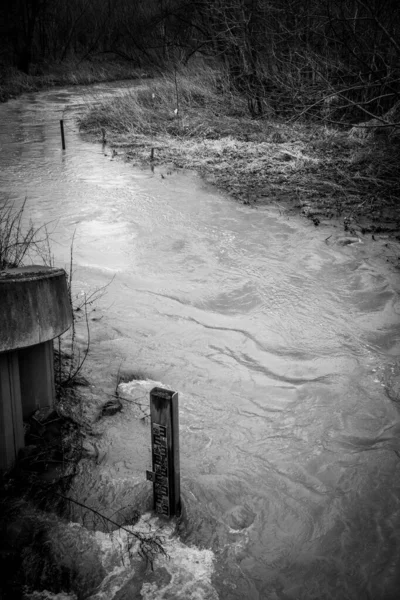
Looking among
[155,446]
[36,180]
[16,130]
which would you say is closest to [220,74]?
[16,130]

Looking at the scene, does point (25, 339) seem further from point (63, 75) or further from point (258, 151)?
point (63, 75)

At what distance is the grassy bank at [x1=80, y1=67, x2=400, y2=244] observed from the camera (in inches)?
400

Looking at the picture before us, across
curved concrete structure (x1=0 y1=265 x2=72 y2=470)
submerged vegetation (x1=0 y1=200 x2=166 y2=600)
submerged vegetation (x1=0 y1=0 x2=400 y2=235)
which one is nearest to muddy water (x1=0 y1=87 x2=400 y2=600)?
submerged vegetation (x1=0 y1=200 x2=166 y2=600)

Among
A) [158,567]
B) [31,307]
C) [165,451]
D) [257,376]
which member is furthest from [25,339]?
[257,376]

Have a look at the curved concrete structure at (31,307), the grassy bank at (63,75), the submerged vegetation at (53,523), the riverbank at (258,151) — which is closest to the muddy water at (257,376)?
the submerged vegetation at (53,523)

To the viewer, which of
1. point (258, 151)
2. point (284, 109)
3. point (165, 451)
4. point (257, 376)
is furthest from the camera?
point (284, 109)

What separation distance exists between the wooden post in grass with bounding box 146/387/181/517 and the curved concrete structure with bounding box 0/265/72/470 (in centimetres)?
89

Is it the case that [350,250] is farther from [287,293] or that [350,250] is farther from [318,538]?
[318,538]

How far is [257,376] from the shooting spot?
5.37 m

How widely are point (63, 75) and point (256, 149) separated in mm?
22365

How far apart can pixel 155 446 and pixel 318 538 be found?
1335 millimetres

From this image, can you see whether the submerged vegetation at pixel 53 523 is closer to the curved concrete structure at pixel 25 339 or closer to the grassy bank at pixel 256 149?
the curved concrete structure at pixel 25 339

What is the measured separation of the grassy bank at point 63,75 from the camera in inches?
1079

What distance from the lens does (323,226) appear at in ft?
30.0
